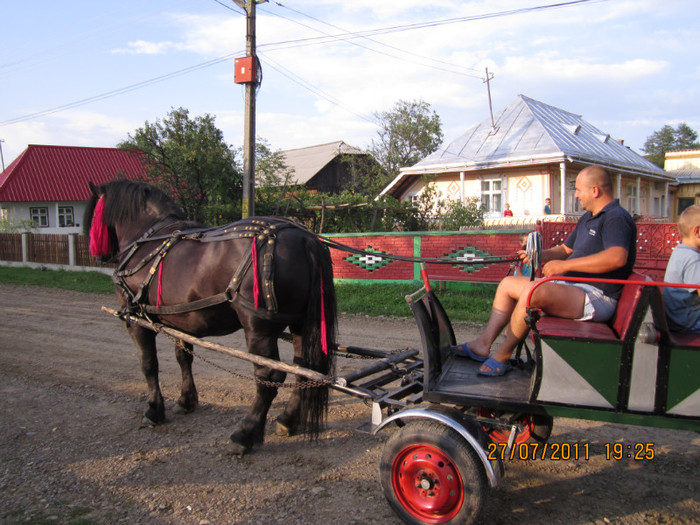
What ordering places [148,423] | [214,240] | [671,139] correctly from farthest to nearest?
[671,139] → [148,423] → [214,240]

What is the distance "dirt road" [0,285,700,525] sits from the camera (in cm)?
296

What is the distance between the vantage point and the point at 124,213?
466 centimetres

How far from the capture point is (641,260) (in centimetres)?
878

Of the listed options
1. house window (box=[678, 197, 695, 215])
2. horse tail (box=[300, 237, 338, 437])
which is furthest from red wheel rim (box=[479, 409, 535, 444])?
house window (box=[678, 197, 695, 215])

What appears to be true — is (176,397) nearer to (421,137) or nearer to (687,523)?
(687,523)

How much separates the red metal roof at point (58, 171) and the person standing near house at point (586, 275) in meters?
29.3

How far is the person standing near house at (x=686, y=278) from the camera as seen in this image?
9.01 feet

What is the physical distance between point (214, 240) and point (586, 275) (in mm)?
2682

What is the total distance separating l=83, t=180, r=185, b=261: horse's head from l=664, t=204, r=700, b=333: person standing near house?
393 cm

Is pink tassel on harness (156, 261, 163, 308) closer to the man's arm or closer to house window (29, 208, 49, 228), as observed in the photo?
the man's arm

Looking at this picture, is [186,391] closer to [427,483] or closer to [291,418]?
[291,418]

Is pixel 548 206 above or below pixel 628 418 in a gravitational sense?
above

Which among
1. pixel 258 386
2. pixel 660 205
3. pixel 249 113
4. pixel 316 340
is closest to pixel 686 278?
pixel 316 340

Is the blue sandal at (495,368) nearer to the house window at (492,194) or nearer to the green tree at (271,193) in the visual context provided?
the green tree at (271,193)
